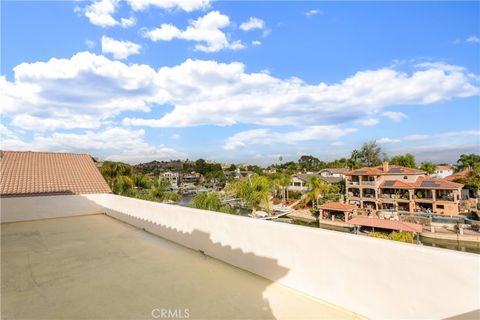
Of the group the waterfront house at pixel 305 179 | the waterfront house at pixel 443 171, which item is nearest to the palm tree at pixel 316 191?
the waterfront house at pixel 305 179

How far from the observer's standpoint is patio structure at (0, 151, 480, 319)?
5.85 ft

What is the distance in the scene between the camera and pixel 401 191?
2769 centimetres

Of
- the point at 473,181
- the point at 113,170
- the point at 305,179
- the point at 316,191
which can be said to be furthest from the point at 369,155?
the point at 113,170

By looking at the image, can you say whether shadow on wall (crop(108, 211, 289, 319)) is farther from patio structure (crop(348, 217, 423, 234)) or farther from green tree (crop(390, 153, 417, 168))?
green tree (crop(390, 153, 417, 168))

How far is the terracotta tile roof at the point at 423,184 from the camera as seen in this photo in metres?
24.6

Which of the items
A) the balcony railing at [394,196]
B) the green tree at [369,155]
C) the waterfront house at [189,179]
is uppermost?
the green tree at [369,155]

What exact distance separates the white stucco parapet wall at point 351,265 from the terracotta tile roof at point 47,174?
7.39 metres

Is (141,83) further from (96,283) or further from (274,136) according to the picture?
(274,136)

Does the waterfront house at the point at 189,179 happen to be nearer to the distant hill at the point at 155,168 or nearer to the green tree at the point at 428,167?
the distant hill at the point at 155,168

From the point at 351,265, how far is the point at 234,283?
55.0 inches

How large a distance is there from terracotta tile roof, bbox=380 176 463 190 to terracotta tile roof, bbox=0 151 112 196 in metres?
→ 29.2

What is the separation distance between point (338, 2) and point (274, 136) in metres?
27.5

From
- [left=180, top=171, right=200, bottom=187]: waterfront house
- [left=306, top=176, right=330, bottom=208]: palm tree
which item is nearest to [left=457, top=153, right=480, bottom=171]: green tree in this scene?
[left=306, top=176, right=330, bottom=208]: palm tree

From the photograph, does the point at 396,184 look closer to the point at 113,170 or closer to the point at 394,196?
the point at 394,196
